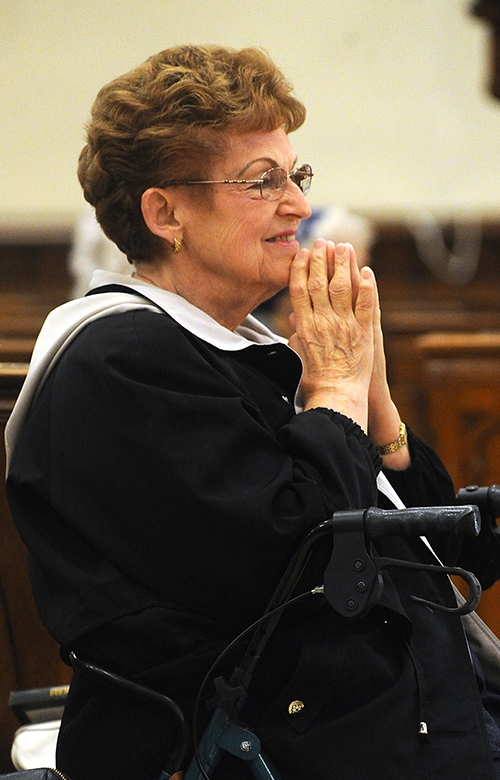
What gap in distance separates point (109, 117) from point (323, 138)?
447 centimetres

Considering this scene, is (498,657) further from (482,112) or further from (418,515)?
(482,112)

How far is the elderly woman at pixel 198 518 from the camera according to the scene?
1500 millimetres

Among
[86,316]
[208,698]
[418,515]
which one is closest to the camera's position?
Answer: [418,515]

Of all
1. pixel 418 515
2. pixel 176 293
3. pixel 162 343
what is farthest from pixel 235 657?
pixel 176 293

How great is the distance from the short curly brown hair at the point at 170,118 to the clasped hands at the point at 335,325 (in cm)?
25

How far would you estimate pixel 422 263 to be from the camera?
5.90m

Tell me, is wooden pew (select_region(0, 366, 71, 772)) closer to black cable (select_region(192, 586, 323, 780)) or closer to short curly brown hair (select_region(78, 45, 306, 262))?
short curly brown hair (select_region(78, 45, 306, 262))

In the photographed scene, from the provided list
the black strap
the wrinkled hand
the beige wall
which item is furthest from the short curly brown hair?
the beige wall

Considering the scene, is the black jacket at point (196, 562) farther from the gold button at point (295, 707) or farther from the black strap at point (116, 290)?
the black strap at point (116, 290)

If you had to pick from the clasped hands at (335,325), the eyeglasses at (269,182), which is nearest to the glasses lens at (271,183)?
the eyeglasses at (269,182)

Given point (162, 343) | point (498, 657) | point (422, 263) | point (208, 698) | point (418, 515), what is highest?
point (162, 343)

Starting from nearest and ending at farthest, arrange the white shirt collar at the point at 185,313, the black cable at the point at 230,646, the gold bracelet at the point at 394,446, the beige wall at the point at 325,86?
the black cable at the point at 230,646 < the white shirt collar at the point at 185,313 < the gold bracelet at the point at 394,446 < the beige wall at the point at 325,86

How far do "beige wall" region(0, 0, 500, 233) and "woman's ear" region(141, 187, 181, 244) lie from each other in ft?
13.8

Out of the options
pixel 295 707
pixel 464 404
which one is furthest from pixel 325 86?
pixel 295 707
